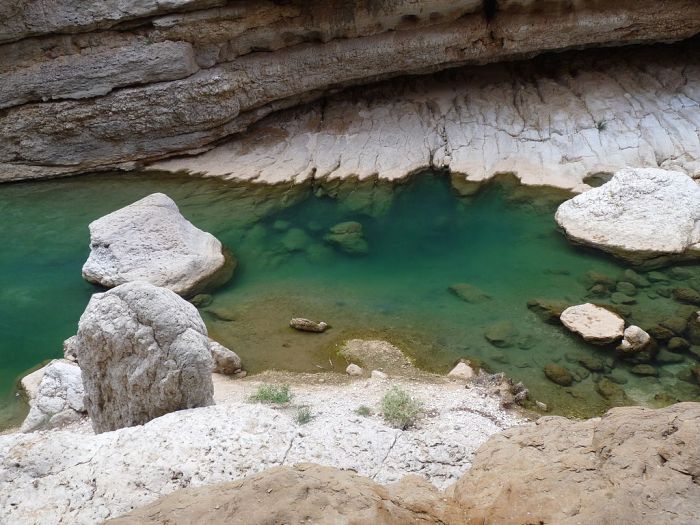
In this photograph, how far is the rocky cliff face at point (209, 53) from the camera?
1384cm

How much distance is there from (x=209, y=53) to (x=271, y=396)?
10.1 meters

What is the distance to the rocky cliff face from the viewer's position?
1384 centimetres

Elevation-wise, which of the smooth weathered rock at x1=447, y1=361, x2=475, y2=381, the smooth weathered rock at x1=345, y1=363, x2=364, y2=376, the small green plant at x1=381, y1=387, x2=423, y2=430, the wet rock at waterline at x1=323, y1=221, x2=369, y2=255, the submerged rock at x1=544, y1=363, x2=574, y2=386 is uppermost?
the small green plant at x1=381, y1=387, x2=423, y2=430

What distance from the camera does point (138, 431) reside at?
4.94 meters

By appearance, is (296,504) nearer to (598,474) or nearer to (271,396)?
(598,474)

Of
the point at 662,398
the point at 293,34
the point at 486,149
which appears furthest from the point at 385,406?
the point at 293,34

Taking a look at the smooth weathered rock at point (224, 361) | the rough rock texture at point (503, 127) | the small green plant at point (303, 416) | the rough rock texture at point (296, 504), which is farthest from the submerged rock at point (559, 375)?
the rough rock texture at point (503, 127)

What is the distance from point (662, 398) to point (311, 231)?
23.2 ft

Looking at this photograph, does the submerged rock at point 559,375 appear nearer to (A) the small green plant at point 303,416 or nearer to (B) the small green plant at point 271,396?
(B) the small green plant at point 271,396

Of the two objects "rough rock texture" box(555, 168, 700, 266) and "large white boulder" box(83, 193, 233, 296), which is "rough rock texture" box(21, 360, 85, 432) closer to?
"large white boulder" box(83, 193, 233, 296)

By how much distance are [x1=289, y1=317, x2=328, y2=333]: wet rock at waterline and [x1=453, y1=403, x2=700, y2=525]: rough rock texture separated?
5.60 metres

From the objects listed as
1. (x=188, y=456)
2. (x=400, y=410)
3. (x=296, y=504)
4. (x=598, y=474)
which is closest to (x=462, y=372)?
(x=400, y=410)

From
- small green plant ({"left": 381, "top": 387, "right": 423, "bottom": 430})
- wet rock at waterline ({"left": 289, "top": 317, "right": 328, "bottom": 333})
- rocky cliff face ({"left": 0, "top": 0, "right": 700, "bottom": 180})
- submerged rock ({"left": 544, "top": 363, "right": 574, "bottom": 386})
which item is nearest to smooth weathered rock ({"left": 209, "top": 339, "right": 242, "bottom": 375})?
wet rock at waterline ({"left": 289, "top": 317, "right": 328, "bottom": 333})

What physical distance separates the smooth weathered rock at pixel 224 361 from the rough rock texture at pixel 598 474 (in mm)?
5106
